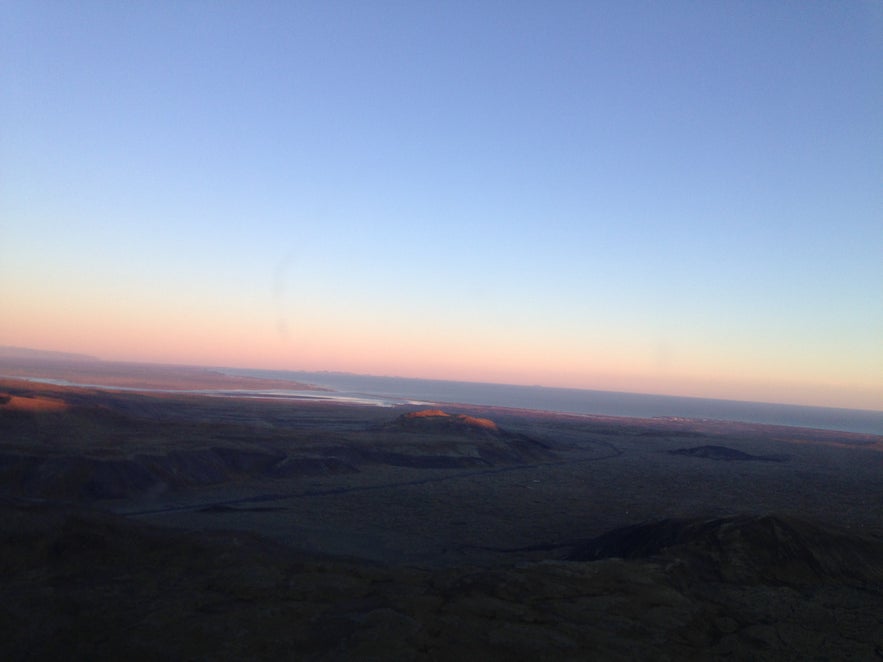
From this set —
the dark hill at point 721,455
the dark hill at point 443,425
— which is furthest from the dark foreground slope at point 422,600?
the dark hill at point 721,455

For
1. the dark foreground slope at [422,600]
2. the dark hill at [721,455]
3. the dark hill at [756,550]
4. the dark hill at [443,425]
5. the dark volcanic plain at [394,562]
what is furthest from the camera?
the dark hill at [721,455]

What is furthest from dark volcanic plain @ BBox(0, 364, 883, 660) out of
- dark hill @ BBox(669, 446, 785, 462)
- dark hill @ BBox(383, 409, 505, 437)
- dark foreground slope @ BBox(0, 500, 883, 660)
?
dark hill @ BBox(669, 446, 785, 462)

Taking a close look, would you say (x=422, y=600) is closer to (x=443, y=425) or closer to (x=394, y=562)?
(x=394, y=562)

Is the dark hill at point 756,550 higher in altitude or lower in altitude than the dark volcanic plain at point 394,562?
higher

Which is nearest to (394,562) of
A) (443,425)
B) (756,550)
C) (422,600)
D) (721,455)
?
(422,600)

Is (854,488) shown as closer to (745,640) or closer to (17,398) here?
(745,640)

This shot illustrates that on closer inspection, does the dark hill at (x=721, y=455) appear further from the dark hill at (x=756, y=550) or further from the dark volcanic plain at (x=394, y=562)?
the dark hill at (x=756, y=550)
